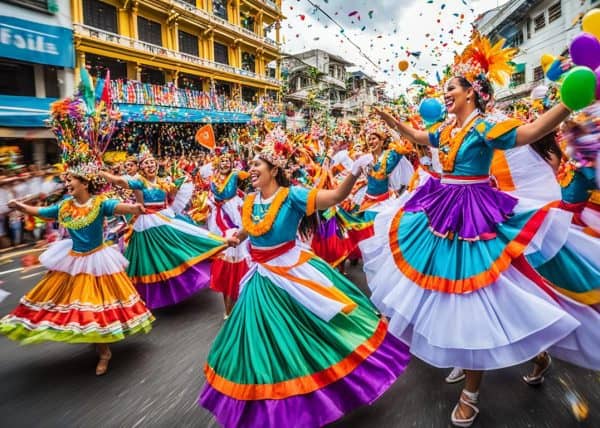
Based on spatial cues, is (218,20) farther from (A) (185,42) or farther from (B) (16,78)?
(B) (16,78)

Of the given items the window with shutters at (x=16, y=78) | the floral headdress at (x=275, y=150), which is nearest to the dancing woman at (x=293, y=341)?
the floral headdress at (x=275, y=150)

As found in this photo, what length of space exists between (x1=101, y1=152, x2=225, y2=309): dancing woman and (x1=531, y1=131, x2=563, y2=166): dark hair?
11.1 feet

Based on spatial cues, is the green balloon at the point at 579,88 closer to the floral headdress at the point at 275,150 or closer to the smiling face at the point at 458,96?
the smiling face at the point at 458,96

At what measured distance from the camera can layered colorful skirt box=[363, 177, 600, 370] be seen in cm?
212

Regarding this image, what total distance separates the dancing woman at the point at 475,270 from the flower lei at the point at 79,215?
256 cm

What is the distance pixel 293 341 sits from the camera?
2.23 metres

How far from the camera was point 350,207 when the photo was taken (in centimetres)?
564

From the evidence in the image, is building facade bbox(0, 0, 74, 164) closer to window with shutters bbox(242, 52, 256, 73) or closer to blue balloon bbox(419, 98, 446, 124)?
blue balloon bbox(419, 98, 446, 124)

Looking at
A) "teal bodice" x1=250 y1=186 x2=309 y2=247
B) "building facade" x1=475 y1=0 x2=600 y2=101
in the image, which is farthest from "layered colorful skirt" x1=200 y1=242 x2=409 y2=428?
"building facade" x1=475 y1=0 x2=600 y2=101

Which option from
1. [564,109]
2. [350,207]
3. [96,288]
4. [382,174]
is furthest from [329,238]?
[564,109]

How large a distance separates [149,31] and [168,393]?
2155 cm

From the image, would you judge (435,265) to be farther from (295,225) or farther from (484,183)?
(295,225)

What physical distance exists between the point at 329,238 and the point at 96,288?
2852mm

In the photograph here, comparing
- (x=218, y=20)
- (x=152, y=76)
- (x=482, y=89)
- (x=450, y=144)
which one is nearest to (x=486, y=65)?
(x=482, y=89)
